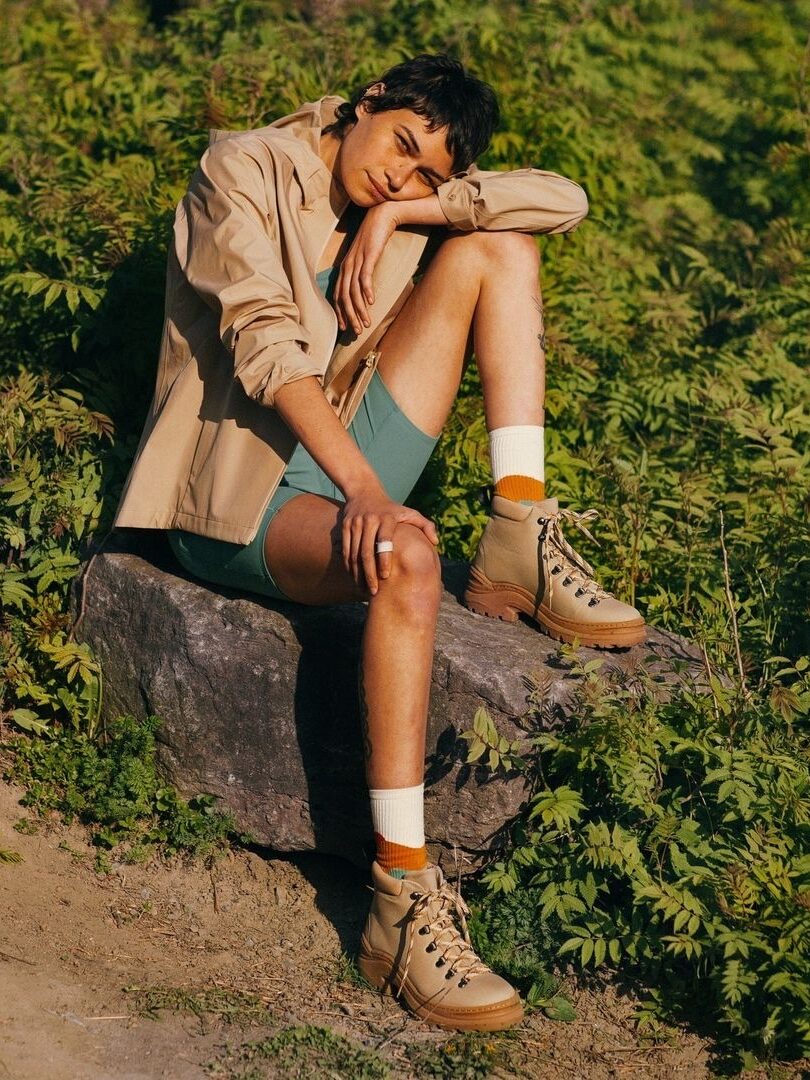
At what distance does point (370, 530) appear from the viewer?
312 cm

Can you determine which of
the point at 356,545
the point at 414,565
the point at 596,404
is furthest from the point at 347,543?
the point at 596,404

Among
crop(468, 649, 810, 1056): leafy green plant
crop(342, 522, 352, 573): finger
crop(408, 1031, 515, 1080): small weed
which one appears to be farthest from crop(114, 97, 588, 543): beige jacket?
crop(408, 1031, 515, 1080): small weed

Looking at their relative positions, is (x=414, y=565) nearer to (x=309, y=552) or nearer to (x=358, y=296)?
(x=309, y=552)

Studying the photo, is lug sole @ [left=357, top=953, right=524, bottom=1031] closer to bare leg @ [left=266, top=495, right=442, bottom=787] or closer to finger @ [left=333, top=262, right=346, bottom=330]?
bare leg @ [left=266, top=495, right=442, bottom=787]

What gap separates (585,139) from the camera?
19.7 ft

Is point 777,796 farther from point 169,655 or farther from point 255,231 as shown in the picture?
point 255,231

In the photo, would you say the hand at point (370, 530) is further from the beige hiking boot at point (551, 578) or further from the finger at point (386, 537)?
the beige hiking boot at point (551, 578)

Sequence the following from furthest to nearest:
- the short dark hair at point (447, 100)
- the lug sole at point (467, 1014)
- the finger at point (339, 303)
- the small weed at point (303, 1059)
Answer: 1. the finger at point (339, 303)
2. the short dark hair at point (447, 100)
3. the lug sole at point (467, 1014)
4. the small weed at point (303, 1059)

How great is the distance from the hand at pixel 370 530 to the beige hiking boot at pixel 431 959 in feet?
2.51

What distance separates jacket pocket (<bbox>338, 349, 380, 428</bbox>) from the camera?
3842 mm

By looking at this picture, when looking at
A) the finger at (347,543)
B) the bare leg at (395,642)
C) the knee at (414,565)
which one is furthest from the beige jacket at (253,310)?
the knee at (414,565)

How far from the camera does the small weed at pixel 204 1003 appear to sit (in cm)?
317

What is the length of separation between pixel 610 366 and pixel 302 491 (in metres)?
2.28

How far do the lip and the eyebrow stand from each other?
134mm
